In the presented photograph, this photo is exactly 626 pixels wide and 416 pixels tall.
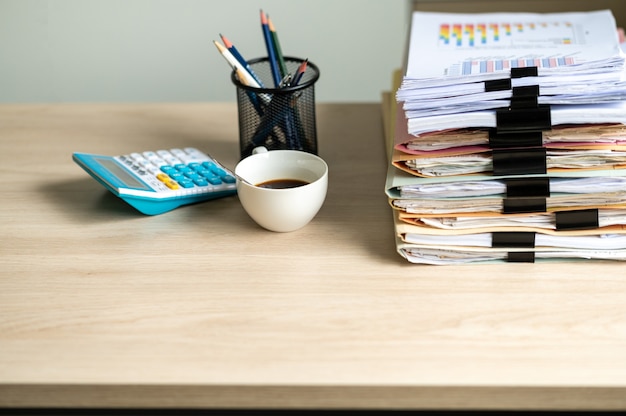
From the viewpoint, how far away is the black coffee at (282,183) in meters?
0.91

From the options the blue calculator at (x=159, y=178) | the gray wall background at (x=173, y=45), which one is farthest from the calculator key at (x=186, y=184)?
the gray wall background at (x=173, y=45)

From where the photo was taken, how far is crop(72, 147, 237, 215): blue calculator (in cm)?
92

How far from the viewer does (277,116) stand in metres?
0.98

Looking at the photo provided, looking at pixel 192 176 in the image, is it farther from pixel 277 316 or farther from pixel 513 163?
pixel 513 163

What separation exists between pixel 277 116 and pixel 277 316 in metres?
0.33

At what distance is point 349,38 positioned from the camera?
83.0 inches

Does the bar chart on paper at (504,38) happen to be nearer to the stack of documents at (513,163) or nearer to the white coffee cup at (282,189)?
the stack of documents at (513,163)

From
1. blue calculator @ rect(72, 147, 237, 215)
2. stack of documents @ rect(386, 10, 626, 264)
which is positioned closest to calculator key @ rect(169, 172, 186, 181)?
blue calculator @ rect(72, 147, 237, 215)

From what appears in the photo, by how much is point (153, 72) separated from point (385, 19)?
26.5 inches

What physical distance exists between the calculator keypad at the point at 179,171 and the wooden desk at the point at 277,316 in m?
0.03

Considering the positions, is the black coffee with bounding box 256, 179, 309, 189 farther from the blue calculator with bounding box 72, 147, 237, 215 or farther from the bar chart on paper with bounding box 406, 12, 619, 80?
the bar chart on paper with bounding box 406, 12, 619, 80

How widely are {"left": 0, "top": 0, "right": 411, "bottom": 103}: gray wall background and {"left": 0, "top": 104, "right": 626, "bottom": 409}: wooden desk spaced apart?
117 cm

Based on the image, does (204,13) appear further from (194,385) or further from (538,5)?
(194,385)

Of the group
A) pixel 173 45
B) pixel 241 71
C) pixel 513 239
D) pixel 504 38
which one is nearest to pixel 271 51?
pixel 241 71
